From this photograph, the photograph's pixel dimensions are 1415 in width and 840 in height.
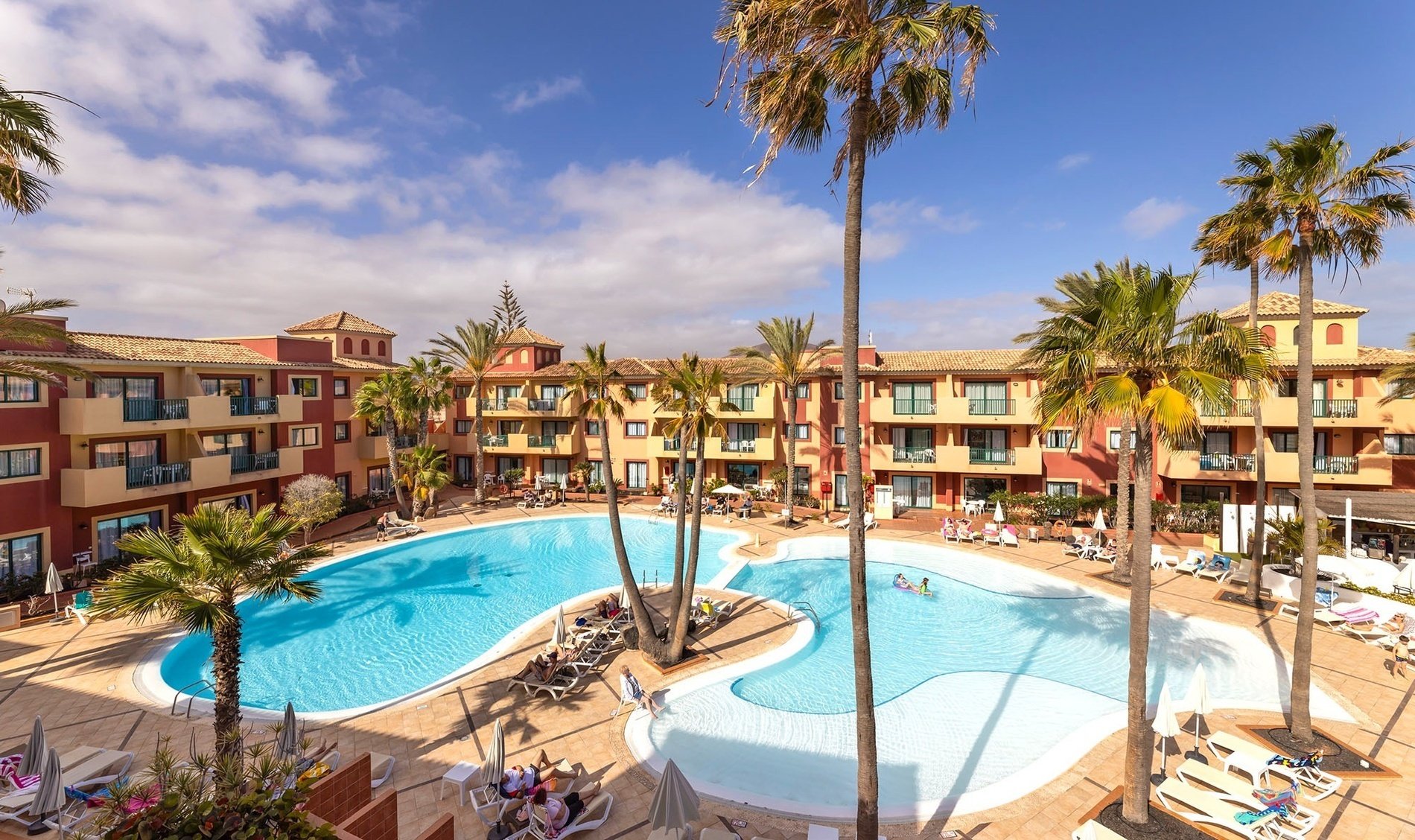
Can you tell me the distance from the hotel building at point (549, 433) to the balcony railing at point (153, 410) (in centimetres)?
6

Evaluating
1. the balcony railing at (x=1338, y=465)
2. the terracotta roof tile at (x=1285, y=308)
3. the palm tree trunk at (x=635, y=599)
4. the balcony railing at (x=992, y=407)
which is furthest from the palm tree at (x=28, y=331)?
the balcony railing at (x=1338, y=465)

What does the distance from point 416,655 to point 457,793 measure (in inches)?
287

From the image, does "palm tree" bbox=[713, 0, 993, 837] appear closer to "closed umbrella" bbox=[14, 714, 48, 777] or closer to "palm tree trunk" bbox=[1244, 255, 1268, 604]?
"closed umbrella" bbox=[14, 714, 48, 777]

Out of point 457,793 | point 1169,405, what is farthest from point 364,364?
point 1169,405

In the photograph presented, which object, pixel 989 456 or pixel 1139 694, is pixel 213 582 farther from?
pixel 989 456

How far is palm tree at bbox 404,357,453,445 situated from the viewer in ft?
105

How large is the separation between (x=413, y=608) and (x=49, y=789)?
10.8 meters

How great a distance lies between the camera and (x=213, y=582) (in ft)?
29.5

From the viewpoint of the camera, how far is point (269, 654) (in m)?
15.6

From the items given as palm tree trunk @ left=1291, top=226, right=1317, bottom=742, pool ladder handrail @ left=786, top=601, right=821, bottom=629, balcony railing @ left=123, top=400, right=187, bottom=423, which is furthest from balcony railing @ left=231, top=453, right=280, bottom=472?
palm tree trunk @ left=1291, top=226, right=1317, bottom=742

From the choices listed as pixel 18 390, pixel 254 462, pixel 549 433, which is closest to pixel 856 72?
pixel 18 390

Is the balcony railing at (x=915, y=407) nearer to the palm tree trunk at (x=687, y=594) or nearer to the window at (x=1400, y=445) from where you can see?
the window at (x=1400, y=445)

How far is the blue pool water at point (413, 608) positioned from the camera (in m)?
14.1

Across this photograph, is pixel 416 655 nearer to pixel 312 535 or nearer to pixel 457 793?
pixel 457 793
